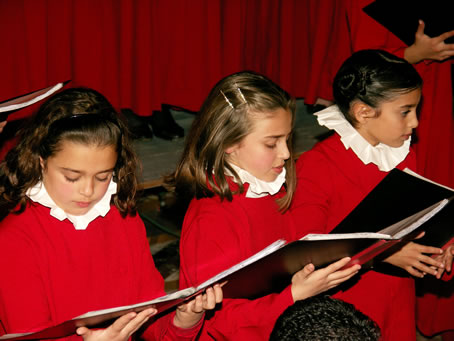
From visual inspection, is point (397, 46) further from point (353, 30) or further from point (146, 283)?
point (146, 283)

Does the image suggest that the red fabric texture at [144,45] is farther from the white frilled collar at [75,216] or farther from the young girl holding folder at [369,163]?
the young girl holding folder at [369,163]

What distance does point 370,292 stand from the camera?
1993mm

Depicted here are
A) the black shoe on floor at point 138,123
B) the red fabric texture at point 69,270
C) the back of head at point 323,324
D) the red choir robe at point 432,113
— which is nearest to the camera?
the back of head at point 323,324

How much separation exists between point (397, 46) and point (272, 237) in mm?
1101

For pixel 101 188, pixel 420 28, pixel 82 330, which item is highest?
pixel 420 28

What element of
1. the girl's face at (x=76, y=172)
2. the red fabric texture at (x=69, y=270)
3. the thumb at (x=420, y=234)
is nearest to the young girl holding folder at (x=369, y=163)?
the thumb at (x=420, y=234)

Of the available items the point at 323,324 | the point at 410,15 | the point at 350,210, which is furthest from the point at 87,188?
the point at 410,15

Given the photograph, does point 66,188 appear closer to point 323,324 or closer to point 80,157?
point 80,157

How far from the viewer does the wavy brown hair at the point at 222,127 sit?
1.81 metres

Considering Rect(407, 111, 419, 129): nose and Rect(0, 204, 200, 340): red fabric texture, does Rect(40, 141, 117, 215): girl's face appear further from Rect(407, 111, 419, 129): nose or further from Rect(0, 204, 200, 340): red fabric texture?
Rect(407, 111, 419, 129): nose

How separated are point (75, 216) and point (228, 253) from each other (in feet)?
1.39

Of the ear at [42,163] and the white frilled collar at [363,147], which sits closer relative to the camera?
the ear at [42,163]

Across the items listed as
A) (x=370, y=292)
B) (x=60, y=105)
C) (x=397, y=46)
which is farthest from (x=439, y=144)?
(x=60, y=105)

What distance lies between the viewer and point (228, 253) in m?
1.71
